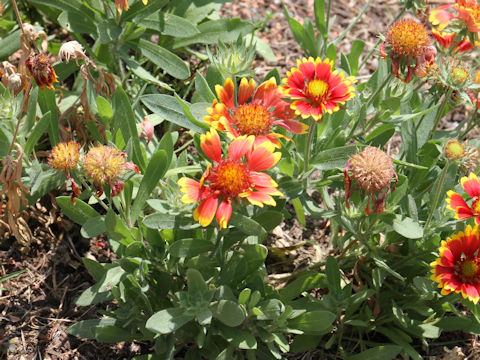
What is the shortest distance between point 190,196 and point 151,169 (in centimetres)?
→ 37

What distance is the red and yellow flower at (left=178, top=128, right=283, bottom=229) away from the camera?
5.81 feet

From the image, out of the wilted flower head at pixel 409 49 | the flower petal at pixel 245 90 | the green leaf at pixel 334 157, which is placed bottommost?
the green leaf at pixel 334 157

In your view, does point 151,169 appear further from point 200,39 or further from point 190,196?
point 200,39

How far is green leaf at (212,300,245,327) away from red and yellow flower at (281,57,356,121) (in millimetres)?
671

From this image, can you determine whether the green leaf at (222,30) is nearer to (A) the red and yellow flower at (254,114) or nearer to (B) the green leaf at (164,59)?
(B) the green leaf at (164,59)

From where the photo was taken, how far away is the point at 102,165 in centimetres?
183

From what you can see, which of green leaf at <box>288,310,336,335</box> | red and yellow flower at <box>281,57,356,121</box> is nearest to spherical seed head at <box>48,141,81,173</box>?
red and yellow flower at <box>281,57,356,121</box>

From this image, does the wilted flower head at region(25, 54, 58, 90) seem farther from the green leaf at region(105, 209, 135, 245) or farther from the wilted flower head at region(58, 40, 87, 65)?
the green leaf at region(105, 209, 135, 245)

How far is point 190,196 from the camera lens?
178 centimetres

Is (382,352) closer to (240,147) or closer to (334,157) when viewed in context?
(334,157)

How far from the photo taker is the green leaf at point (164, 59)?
277 centimetres

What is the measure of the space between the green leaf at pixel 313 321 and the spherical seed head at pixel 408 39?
3.16ft

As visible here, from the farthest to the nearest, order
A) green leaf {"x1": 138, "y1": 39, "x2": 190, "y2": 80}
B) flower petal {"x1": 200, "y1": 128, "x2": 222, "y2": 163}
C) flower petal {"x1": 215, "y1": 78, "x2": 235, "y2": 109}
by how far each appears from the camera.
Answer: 1. green leaf {"x1": 138, "y1": 39, "x2": 190, "y2": 80}
2. flower petal {"x1": 215, "y1": 78, "x2": 235, "y2": 109}
3. flower petal {"x1": 200, "y1": 128, "x2": 222, "y2": 163}

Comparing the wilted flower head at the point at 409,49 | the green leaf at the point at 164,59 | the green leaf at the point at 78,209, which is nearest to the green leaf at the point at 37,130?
the green leaf at the point at 78,209
